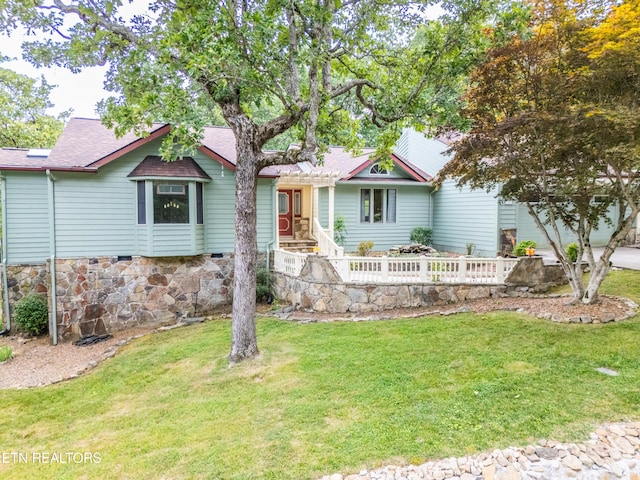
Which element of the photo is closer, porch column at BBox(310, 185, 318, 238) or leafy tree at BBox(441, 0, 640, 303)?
leafy tree at BBox(441, 0, 640, 303)

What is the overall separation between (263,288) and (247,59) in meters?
6.62

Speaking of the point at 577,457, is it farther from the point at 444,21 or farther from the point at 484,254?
the point at 484,254

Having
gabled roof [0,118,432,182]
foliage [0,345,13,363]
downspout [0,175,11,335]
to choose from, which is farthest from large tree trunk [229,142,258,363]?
downspout [0,175,11,335]

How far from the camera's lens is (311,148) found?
650 centimetres

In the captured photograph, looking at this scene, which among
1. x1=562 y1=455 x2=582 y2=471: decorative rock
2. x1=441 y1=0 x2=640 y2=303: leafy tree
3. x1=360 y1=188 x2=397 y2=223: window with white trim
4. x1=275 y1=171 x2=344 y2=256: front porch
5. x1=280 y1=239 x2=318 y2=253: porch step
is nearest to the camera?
x1=562 y1=455 x2=582 y2=471: decorative rock

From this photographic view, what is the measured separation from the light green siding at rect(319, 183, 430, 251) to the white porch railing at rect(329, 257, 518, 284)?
496 centimetres

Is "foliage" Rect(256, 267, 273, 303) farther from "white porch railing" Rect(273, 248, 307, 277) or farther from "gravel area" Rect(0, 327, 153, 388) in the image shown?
"gravel area" Rect(0, 327, 153, 388)

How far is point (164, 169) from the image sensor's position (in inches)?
400

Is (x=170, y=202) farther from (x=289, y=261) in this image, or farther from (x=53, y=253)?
(x=289, y=261)

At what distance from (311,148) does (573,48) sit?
4754mm

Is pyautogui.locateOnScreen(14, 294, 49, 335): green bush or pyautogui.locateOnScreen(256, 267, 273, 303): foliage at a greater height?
pyautogui.locateOnScreen(256, 267, 273, 303): foliage

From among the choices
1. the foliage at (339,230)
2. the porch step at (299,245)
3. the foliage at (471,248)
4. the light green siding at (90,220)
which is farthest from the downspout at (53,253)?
the foliage at (471,248)

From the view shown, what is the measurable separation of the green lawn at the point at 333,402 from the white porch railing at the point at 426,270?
6.22 feet

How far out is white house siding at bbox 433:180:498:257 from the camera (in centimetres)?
1360
